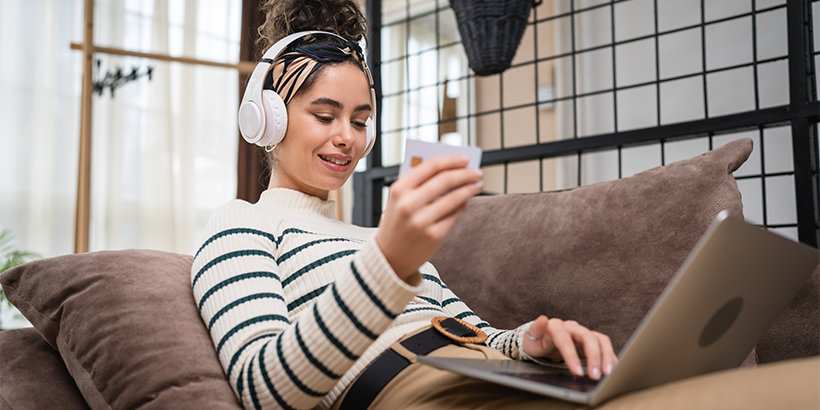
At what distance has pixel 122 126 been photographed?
268 centimetres

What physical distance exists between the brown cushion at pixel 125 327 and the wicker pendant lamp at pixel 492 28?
90 centimetres

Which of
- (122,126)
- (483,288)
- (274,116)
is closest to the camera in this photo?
(274,116)

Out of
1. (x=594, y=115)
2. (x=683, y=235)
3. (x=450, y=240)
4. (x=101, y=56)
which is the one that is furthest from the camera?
(x=594, y=115)

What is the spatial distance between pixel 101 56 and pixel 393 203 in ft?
8.71

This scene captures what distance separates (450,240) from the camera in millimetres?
1331

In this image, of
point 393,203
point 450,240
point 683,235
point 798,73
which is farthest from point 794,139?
point 393,203

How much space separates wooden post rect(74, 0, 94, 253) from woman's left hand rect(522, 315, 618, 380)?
133 centimetres

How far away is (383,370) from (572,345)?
9.7 inches

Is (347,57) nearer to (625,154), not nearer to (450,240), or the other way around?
(450,240)

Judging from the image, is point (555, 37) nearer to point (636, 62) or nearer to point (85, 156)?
point (636, 62)

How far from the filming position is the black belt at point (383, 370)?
74cm

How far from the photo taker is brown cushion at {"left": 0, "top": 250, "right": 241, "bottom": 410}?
0.71 meters

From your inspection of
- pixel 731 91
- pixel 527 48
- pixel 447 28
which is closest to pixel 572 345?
pixel 731 91

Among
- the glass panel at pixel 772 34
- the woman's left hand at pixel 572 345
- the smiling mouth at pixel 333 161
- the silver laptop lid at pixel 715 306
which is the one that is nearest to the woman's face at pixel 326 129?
the smiling mouth at pixel 333 161
